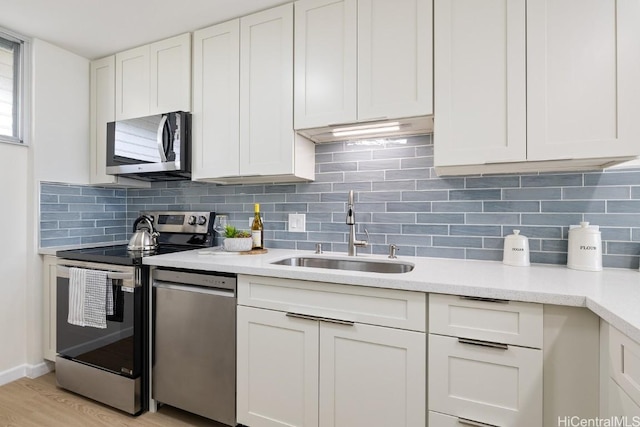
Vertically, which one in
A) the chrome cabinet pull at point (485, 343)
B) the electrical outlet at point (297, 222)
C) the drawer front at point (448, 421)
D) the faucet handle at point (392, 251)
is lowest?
the drawer front at point (448, 421)

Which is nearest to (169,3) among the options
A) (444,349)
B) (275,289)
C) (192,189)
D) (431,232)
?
(192,189)

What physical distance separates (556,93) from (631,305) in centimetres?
87

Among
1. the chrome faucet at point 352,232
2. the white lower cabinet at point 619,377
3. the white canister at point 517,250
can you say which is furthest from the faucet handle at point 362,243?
the white lower cabinet at point 619,377

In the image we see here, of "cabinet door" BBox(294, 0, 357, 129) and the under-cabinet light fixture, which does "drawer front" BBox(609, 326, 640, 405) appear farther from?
"cabinet door" BBox(294, 0, 357, 129)

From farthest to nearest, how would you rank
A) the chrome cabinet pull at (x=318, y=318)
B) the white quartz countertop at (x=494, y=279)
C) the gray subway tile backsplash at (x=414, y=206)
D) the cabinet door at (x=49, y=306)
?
1. the cabinet door at (x=49, y=306)
2. the gray subway tile backsplash at (x=414, y=206)
3. the chrome cabinet pull at (x=318, y=318)
4. the white quartz countertop at (x=494, y=279)

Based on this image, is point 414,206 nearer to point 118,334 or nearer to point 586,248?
point 586,248

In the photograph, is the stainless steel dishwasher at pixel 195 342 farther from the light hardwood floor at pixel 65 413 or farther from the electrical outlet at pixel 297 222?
the electrical outlet at pixel 297 222

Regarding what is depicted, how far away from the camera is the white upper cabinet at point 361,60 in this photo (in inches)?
62.9

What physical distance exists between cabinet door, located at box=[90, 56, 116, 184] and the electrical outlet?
1451 millimetres

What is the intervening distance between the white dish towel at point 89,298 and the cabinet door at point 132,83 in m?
1.16

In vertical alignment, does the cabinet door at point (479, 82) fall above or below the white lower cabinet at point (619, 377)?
above

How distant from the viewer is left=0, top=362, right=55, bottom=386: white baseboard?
223 cm

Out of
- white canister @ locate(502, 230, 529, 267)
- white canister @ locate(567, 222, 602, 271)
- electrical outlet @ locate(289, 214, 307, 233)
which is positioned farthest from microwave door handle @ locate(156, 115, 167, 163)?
white canister @ locate(567, 222, 602, 271)

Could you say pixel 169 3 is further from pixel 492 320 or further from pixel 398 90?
pixel 492 320
